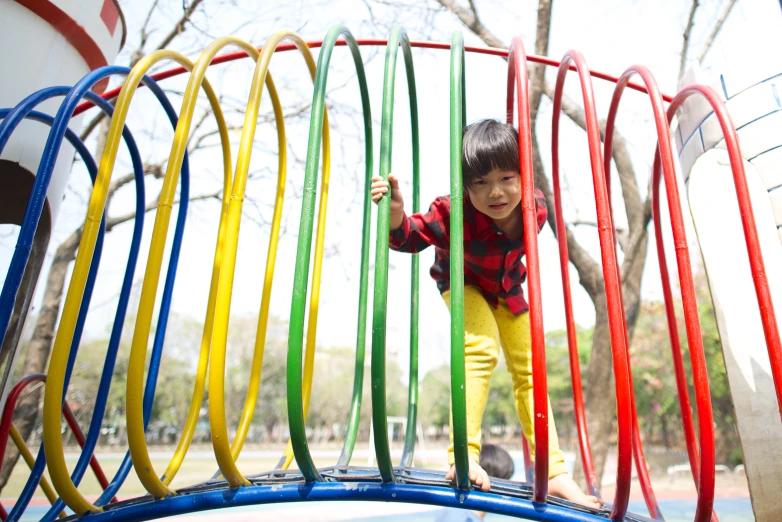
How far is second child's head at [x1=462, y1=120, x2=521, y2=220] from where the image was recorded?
1757mm

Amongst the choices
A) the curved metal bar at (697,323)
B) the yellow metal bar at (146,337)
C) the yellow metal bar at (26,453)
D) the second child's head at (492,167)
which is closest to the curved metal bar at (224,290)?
the yellow metal bar at (146,337)

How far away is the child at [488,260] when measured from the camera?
1.77 meters

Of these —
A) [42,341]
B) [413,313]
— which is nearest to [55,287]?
[42,341]

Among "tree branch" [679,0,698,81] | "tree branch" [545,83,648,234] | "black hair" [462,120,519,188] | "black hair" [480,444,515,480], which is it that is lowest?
"black hair" [480,444,515,480]

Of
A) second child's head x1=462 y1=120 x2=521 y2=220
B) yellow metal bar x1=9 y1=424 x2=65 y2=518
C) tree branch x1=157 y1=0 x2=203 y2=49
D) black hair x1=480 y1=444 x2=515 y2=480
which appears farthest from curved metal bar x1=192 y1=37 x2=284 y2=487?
tree branch x1=157 y1=0 x2=203 y2=49

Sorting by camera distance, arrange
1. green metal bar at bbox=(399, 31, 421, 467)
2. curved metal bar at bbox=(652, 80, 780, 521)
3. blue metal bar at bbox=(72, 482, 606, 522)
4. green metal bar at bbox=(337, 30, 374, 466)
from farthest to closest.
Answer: green metal bar at bbox=(399, 31, 421, 467) < green metal bar at bbox=(337, 30, 374, 466) < blue metal bar at bbox=(72, 482, 606, 522) < curved metal bar at bbox=(652, 80, 780, 521)

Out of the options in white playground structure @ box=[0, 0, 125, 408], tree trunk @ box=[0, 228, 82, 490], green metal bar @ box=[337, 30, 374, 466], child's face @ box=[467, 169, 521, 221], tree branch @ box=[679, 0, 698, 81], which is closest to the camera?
child's face @ box=[467, 169, 521, 221]

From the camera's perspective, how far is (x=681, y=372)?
2.01 metres

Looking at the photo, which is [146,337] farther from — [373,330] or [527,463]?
[527,463]

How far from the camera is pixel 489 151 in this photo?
1748 millimetres

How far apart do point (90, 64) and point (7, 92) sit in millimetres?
540

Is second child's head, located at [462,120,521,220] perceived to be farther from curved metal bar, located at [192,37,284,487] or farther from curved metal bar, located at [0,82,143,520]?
curved metal bar, located at [0,82,143,520]

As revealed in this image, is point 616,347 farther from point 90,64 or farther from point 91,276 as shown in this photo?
point 90,64

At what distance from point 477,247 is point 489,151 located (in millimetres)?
383
